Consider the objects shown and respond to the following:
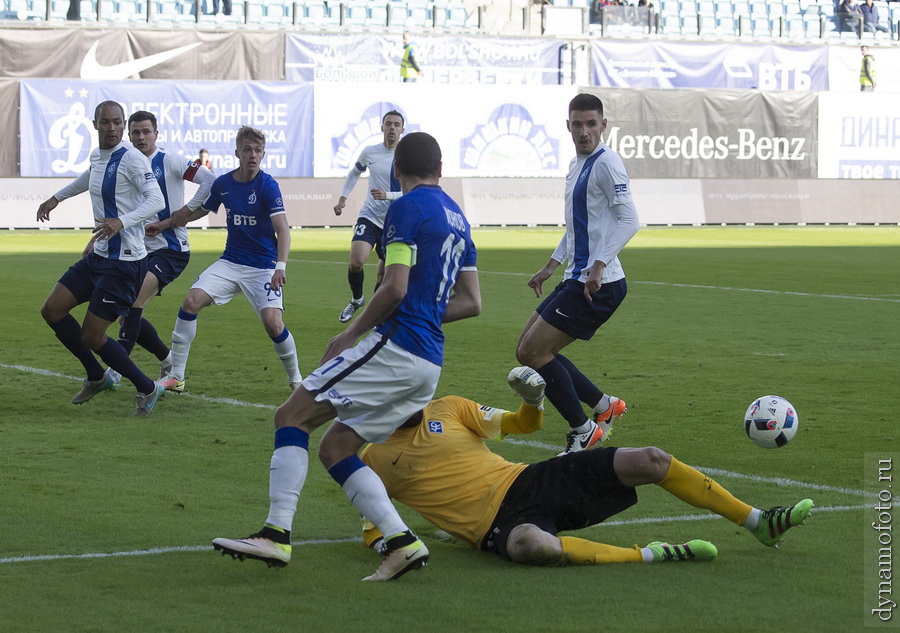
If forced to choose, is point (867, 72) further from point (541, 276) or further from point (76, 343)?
point (76, 343)

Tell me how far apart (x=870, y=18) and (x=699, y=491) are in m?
44.2

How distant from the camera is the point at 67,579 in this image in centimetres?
526

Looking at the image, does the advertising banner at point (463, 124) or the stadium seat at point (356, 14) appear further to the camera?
the stadium seat at point (356, 14)

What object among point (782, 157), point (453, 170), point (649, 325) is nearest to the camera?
point (649, 325)

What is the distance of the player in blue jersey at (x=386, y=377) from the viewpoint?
529cm

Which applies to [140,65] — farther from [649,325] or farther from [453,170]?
[649,325]

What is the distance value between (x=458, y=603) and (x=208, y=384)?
20.3 feet

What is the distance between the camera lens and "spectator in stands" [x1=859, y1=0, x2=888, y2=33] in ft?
152

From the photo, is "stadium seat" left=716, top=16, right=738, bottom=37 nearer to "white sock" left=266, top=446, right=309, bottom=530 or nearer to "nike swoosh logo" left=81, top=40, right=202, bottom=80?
"nike swoosh logo" left=81, top=40, right=202, bottom=80

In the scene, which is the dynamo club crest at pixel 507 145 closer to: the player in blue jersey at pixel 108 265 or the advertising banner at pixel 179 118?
the advertising banner at pixel 179 118

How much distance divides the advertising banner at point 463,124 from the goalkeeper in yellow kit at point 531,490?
92.4ft

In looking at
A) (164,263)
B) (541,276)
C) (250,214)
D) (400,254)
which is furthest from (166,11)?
(400,254)

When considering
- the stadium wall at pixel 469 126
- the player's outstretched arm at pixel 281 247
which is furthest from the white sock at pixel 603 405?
the stadium wall at pixel 469 126

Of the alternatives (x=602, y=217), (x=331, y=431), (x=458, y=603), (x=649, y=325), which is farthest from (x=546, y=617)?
(x=649, y=325)
